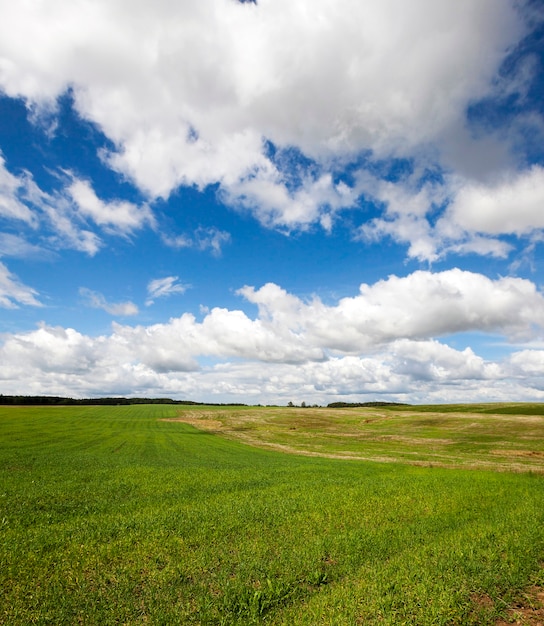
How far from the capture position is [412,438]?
82.1 meters

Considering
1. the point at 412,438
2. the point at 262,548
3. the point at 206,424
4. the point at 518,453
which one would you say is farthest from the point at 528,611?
the point at 206,424

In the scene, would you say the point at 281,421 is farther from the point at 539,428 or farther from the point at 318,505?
the point at 318,505

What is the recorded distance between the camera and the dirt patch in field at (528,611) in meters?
10.1

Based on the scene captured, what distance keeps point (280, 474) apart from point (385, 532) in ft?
55.5

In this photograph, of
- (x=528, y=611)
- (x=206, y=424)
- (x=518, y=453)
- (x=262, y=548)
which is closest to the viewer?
Result: (x=528, y=611)

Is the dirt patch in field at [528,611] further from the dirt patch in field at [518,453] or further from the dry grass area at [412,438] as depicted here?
the dirt patch in field at [518,453]

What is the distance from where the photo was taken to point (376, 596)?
35.9ft

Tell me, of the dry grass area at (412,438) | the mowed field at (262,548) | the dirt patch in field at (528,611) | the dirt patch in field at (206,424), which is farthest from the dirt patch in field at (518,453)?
the dirt patch in field at (206,424)

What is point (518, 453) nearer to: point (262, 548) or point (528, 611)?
point (528, 611)

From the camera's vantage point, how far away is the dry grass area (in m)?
53.2

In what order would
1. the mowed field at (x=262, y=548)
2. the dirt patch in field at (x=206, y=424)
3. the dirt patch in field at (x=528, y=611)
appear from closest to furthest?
the dirt patch in field at (x=528, y=611), the mowed field at (x=262, y=548), the dirt patch in field at (x=206, y=424)

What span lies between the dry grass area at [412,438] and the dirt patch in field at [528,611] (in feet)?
118

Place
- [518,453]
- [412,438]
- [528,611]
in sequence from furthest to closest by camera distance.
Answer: [412,438] → [518,453] → [528,611]

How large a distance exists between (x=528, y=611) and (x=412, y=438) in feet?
256
